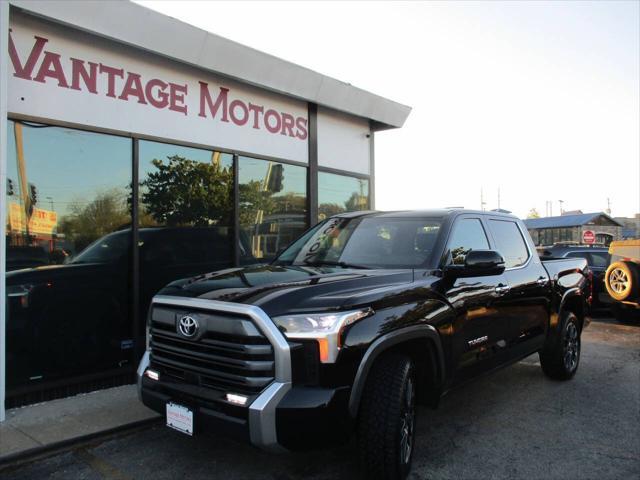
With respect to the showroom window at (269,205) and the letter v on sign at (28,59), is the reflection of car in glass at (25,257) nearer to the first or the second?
the letter v on sign at (28,59)

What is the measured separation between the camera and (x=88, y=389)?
5324 millimetres

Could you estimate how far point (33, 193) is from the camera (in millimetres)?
5082

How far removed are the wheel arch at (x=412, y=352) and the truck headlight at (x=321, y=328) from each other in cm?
22

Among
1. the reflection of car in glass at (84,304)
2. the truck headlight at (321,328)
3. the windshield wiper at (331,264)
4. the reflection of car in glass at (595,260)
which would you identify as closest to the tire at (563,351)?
the windshield wiper at (331,264)

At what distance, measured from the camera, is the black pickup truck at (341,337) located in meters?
2.80

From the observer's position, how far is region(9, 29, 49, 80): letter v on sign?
4816 millimetres

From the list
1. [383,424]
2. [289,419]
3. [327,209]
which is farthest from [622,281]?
[289,419]

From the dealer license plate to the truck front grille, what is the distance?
162 mm

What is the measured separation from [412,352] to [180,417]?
5.17 feet

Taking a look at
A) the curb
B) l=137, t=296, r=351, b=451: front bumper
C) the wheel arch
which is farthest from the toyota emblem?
the curb

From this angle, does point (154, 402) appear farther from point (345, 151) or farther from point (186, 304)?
point (345, 151)

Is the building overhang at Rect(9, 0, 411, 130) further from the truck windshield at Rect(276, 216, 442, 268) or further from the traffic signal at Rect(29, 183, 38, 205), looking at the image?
the truck windshield at Rect(276, 216, 442, 268)

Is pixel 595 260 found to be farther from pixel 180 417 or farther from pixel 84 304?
pixel 180 417

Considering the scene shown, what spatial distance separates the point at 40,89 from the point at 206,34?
2.01 m
